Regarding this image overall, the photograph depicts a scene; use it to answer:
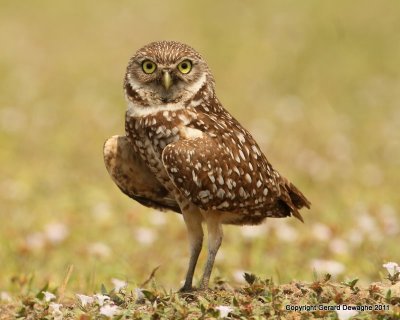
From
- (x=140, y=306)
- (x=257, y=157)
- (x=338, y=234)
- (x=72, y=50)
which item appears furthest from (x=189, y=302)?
(x=72, y=50)

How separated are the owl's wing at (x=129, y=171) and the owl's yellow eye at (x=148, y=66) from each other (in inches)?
21.0

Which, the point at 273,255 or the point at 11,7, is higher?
the point at 11,7

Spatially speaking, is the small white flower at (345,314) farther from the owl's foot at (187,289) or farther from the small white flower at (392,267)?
the owl's foot at (187,289)

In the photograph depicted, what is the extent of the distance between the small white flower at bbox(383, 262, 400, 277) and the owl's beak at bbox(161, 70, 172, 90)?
1.68m

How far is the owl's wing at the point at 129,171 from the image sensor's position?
5441 mm

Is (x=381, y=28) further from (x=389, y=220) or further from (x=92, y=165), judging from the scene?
(x=389, y=220)

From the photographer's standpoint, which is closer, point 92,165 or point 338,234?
point 338,234

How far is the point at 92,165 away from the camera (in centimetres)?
1097

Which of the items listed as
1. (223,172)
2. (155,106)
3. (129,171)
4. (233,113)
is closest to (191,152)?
(223,172)

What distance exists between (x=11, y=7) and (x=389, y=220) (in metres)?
14.7

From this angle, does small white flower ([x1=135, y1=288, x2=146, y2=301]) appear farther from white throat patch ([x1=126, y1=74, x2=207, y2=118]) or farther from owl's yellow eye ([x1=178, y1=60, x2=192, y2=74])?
owl's yellow eye ([x1=178, y1=60, x2=192, y2=74])

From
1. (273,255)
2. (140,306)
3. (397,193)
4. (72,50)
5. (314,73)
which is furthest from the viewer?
(72,50)

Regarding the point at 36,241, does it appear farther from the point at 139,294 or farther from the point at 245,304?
the point at 245,304

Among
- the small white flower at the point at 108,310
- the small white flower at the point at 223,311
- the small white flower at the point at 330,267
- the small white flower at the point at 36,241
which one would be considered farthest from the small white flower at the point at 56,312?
the small white flower at the point at 36,241
